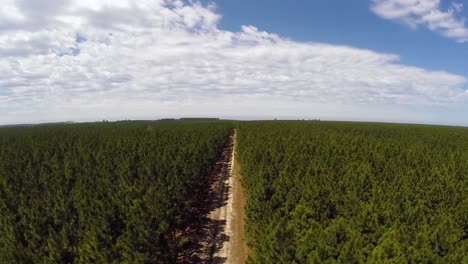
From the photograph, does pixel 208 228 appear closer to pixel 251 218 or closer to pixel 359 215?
pixel 251 218

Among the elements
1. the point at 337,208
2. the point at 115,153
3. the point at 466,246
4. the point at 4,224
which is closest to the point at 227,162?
the point at 115,153

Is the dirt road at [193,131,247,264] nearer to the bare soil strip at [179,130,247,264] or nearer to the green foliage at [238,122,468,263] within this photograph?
the bare soil strip at [179,130,247,264]

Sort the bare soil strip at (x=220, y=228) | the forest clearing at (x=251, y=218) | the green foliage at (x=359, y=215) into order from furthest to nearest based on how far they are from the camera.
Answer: the bare soil strip at (x=220, y=228)
the forest clearing at (x=251, y=218)
the green foliage at (x=359, y=215)

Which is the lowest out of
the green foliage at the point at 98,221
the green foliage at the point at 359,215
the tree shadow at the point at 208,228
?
the tree shadow at the point at 208,228

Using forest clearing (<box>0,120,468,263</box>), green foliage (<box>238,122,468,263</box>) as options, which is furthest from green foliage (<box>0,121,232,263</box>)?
green foliage (<box>238,122,468,263</box>)

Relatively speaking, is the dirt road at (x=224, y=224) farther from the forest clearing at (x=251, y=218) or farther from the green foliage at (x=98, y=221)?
the green foliage at (x=98, y=221)

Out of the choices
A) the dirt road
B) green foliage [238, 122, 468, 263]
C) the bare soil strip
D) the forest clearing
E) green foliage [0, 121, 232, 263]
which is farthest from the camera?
the dirt road

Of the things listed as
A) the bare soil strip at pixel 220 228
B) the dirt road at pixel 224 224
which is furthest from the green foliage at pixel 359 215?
the bare soil strip at pixel 220 228

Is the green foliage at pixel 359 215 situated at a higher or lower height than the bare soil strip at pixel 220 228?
higher

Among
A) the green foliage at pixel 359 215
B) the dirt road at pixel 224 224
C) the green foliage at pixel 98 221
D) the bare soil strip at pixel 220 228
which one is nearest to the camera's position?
the green foliage at pixel 359 215
